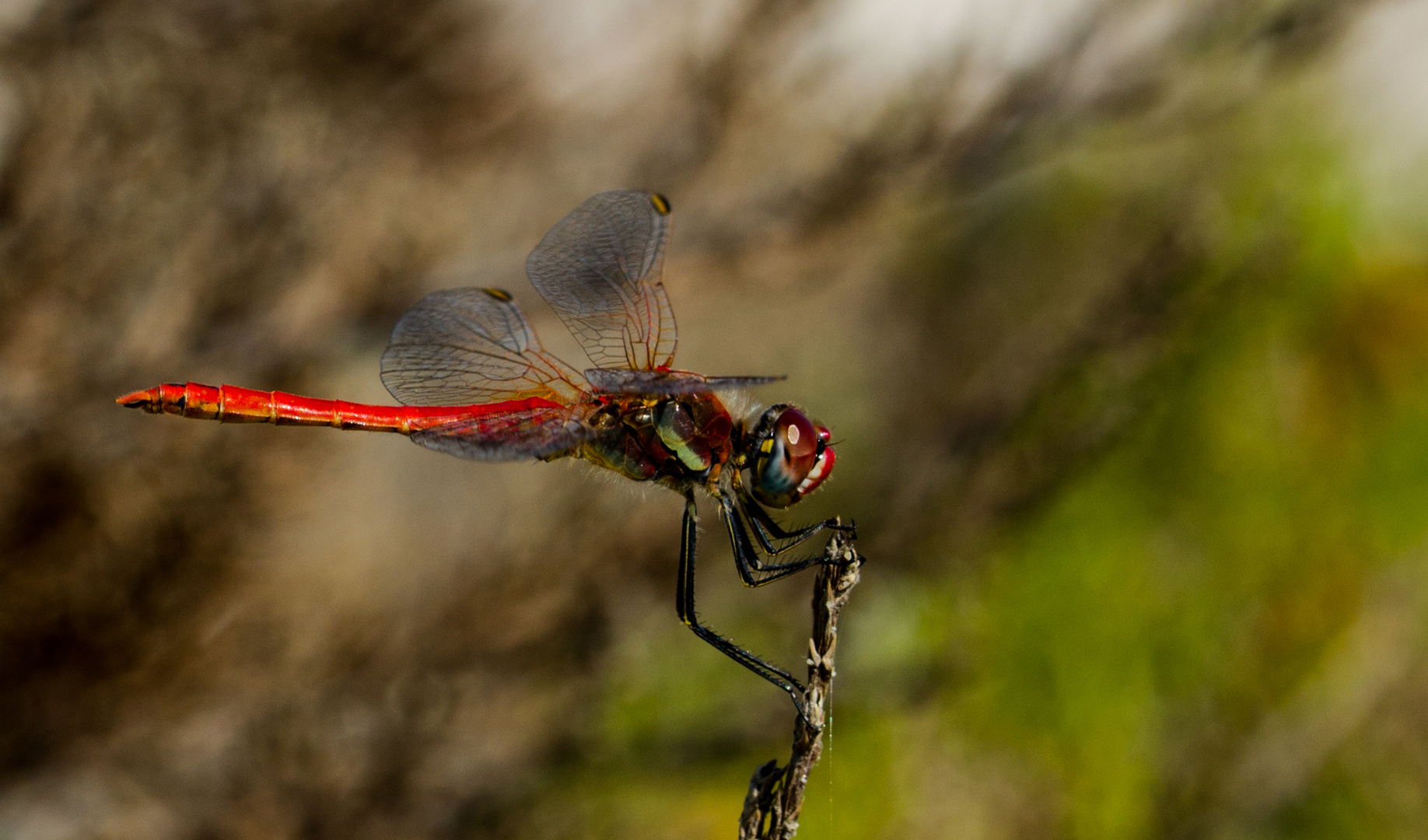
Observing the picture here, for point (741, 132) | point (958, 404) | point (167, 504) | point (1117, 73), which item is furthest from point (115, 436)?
point (1117, 73)

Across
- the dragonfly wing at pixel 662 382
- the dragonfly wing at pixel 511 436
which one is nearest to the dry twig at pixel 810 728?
the dragonfly wing at pixel 662 382

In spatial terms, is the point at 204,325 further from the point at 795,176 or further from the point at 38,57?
the point at 795,176

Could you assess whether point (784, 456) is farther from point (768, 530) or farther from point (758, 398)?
point (758, 398)

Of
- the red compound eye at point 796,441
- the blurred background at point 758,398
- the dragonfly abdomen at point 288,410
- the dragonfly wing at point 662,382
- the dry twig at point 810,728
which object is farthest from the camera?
the blurred background at point 758,398

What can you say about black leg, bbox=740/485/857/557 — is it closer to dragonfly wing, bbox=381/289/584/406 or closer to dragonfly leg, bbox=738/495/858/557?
dragonfly leg, bbox=738/495/858/557

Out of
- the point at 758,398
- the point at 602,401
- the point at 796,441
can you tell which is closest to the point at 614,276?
the point at 602,401

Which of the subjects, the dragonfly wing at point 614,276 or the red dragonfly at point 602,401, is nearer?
the red dragonfly at point 602,401

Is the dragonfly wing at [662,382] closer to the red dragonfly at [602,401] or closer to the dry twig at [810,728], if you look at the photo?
the red dragonfly at [602,401]
